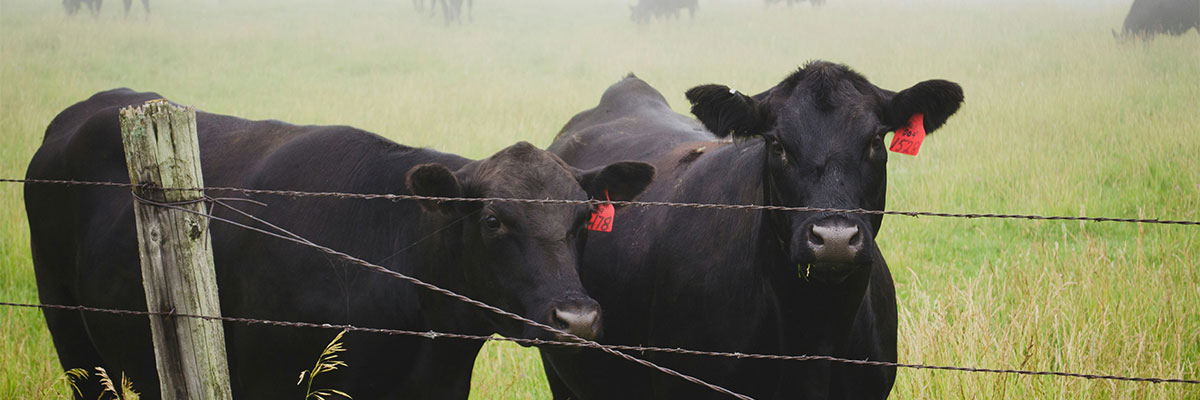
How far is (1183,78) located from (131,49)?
24367mm

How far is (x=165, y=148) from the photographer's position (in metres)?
2.71

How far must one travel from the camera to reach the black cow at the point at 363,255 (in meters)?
3.50

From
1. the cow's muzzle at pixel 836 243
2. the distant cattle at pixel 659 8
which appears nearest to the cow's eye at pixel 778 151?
the cow's muzzle at pixel 836 243

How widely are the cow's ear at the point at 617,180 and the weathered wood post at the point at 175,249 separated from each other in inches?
63.9

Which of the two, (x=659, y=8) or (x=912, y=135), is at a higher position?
(x=659, y=8)

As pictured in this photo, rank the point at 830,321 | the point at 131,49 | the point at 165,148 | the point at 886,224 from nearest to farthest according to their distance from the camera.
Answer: the point at 165,148, the point at 830,321, the point at 886,224, the point at 131,49

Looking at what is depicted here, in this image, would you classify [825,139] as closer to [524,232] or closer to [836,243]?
[836,243]

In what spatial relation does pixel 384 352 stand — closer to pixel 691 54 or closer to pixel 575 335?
pixel 575 335

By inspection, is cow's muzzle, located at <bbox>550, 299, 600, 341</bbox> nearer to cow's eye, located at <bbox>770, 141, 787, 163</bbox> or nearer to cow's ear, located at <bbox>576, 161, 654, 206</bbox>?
cow's ear, located at <bbox>576, 161, 654, 206</bbox>

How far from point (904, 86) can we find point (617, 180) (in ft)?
52.4

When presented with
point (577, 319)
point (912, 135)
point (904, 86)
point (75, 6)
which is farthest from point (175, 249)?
point (75, 6)

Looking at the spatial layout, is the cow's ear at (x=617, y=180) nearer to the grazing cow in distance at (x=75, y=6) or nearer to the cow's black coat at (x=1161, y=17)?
the cow's black coat at (x=1161, y=17)

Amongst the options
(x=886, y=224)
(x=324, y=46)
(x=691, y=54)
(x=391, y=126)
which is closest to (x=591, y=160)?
(x=886, y=224)

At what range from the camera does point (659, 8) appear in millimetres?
41000
